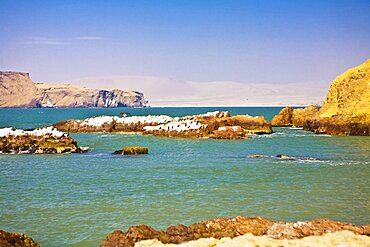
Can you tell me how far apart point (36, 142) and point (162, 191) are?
21819mm

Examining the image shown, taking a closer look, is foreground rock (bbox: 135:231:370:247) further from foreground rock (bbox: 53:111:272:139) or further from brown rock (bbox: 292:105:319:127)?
brown rock (bbox: 292:105:319:127)

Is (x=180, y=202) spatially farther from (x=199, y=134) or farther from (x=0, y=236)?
(x=199, y=134)

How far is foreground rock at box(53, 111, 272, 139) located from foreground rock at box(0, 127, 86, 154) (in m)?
20.4

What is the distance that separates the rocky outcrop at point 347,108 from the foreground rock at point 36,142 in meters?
36.6

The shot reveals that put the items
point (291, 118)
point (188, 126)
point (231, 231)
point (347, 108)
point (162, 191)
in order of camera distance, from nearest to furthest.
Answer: point (231, 231) < point (162, 191) < point (188, 126) < point (347, 108) < point (291, 118)

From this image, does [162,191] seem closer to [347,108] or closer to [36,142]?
[36,142]

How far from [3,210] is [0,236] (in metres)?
8.31

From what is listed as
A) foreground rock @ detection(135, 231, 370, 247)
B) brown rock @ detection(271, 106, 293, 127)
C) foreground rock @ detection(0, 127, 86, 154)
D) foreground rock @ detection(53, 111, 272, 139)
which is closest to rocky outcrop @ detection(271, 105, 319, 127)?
brown rock @ detection(271, 106, 293, 127)

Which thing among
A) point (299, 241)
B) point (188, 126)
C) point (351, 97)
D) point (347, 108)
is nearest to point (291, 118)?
point (351, 97)

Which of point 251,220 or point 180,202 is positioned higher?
point 251,220

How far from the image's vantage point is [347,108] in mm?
64062

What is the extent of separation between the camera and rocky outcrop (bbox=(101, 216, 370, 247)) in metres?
8.49

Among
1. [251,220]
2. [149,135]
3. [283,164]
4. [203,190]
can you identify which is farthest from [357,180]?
[149,135]

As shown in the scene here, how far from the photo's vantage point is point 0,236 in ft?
28.9
